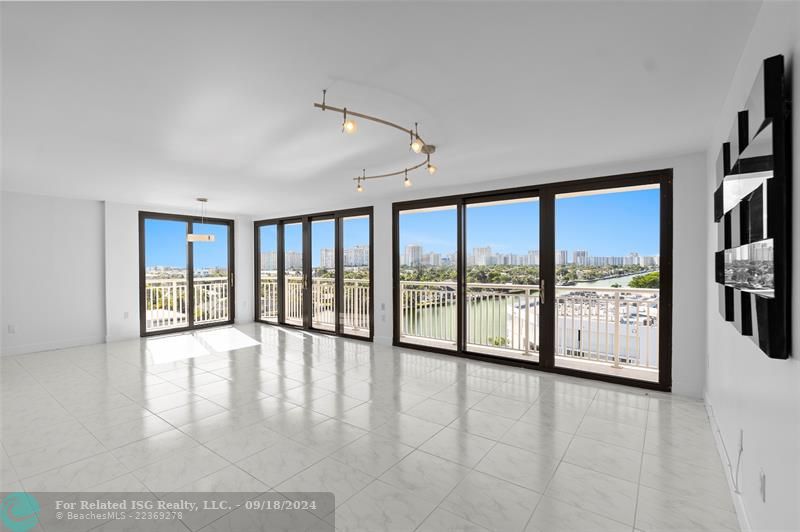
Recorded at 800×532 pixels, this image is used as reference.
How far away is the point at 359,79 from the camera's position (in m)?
2.11

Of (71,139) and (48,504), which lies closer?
(48,504)

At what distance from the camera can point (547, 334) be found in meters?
4.39

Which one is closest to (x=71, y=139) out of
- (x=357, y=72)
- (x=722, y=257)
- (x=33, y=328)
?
(x=357, y=72)

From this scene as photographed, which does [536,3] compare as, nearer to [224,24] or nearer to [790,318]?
[224,24]

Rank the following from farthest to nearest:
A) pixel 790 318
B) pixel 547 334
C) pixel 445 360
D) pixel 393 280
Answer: pixel 393 280 → pixel 445 360 → pixel 547 334 → pixel 790 318

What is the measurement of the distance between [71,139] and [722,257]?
495cm

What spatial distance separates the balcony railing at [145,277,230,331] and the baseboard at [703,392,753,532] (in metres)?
7.89

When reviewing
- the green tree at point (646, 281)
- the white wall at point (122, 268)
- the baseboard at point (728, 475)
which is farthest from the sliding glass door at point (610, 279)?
the white wall at point (122, 268)

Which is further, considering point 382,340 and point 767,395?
point 382,340

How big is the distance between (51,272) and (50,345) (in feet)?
3.68

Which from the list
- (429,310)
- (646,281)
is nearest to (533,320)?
(646,281)

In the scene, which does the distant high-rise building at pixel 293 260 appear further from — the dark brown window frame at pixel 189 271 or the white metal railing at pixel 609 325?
the white metal railing at pixel 609 325

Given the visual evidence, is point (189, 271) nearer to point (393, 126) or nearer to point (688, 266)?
point (393, 126)

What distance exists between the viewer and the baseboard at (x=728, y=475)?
69.9 inches
